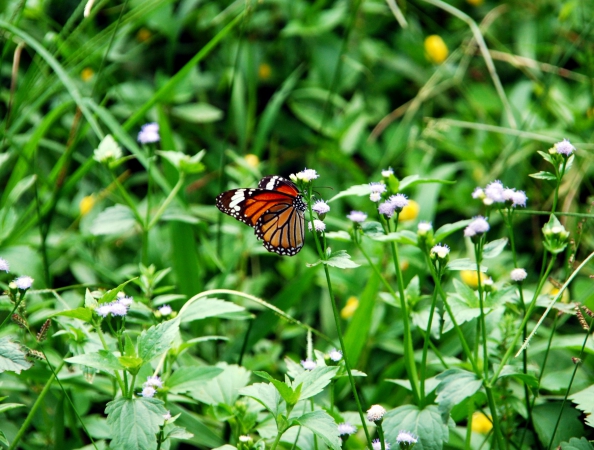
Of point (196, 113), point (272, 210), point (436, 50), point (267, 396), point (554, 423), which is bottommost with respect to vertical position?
point (267, 396)

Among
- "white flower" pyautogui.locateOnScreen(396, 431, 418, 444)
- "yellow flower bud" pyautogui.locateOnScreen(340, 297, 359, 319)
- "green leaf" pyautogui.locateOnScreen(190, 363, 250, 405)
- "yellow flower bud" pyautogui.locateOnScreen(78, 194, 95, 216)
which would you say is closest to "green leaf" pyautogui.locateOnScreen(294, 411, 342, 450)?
"white flower" pyautogui.locateOnScreen(396, 431, 418, 444)

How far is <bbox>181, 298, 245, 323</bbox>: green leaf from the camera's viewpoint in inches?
60.1

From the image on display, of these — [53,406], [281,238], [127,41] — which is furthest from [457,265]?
[127,41]

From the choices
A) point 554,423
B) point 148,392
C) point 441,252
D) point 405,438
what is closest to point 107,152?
point 148,392

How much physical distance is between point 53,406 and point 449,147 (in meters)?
1.96

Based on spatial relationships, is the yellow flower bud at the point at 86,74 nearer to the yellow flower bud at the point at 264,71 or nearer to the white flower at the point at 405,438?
the yellow flower bud at the point at 264,71

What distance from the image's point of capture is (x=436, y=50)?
305cm

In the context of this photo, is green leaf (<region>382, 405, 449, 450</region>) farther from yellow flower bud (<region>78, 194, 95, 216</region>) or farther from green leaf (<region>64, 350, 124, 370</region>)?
yellow flower bud (<region>78, 194, 95, 216</region>)

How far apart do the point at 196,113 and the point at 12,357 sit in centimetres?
181

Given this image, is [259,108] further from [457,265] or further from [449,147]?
[457,265]

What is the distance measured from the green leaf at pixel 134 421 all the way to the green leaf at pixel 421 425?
0.50m

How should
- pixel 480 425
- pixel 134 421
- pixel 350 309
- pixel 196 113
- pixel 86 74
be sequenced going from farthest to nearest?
pixel 86 74 → pixel 196 113 → pixel 350 309 → pixel 480 425 → pixel 134 421

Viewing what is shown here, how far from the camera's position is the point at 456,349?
1.90 metres

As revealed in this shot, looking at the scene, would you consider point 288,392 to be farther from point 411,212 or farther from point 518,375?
point 411,212
